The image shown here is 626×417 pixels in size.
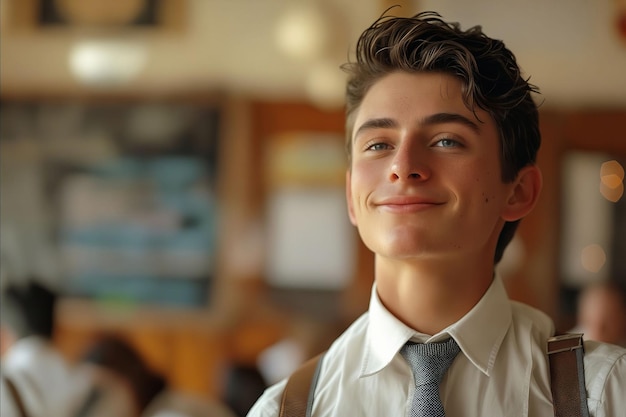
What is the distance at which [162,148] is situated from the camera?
148 inches

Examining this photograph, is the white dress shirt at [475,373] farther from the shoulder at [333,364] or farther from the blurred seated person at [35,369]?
the blurred seated person at [35,369]

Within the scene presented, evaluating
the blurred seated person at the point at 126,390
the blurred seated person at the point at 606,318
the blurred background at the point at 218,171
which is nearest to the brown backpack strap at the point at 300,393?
the blurred seated person at the point at 126,390

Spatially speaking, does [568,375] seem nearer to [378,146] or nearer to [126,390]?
[378,146]

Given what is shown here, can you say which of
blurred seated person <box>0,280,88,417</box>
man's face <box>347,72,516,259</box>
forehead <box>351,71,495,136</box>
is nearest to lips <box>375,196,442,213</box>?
man's face <box>347,72,516,259</box>

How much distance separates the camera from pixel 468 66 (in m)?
1.08

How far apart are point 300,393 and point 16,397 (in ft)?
4.73

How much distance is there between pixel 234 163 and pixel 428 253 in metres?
2.75

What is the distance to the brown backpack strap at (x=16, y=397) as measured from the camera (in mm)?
2281

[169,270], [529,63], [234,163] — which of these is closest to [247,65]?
[234,163]

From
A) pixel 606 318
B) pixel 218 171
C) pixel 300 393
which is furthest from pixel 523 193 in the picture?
pixel 218 171

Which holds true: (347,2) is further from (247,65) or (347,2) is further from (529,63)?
(529,63)

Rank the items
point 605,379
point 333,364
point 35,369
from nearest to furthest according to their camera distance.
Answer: point 605,379
point 333,364
point 35,369

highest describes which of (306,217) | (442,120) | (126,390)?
(442,120)

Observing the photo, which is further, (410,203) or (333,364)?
(333,364)
